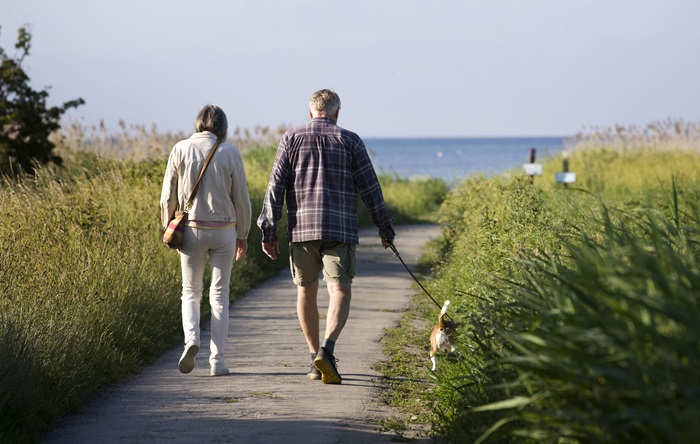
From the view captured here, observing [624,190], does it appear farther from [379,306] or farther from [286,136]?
[286,136]

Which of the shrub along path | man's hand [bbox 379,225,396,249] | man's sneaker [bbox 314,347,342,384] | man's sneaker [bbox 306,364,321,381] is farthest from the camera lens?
man's hand [bbox 379,225,396,249]

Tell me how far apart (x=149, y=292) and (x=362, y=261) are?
773 cm

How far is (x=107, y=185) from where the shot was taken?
12.8 m

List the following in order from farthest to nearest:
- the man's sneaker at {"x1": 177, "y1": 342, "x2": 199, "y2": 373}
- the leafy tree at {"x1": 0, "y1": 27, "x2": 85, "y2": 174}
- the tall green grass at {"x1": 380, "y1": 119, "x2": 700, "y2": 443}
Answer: the leafy tree at {"x1": 0, "y1": 27, "x2": 85, "y2": 174} → the man's sneaker at {"x1": 177, "y1": 342, "x2": 199, "y2": 373} → the tall green grass at {"x1": 380, "y1": 119, "x2": 700, "y2": 443}

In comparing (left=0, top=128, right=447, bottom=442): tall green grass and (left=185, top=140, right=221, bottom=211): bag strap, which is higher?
(left=185, top=140, right=221, bottom=211): bag strap

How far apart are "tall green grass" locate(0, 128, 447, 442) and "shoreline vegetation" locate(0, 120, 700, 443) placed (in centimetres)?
2

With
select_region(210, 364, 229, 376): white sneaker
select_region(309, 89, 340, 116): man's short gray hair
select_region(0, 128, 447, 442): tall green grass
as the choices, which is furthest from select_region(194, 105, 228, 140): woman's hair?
select_region(210, 364, 229, 376): white sneaker

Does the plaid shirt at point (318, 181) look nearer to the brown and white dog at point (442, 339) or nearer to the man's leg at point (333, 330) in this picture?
the man's leg at point (333, 330)

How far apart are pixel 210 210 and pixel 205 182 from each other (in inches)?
8.4

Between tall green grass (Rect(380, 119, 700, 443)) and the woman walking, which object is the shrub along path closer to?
the woman walking

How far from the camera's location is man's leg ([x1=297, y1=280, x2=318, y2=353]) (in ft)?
26.2

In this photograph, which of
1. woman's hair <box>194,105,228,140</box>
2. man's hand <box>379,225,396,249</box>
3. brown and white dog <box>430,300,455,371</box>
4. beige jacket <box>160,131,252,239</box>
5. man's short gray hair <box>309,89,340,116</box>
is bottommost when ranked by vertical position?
brown and white dog <box>430,300,455,371</box>

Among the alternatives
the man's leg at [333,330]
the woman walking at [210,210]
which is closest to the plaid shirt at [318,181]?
the woman walking at [210,210]

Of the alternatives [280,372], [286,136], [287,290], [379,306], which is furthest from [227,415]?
[287,290]
